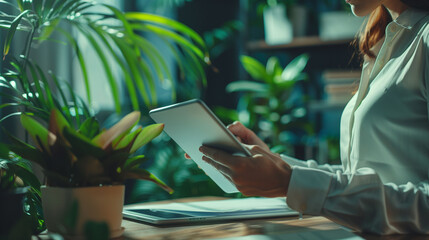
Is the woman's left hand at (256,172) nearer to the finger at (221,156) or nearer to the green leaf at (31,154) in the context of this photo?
the finger at (221,156)

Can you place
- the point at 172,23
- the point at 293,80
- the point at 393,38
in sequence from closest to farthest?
1. the point at 393,38
2. the point at 172,23
3. the point at 293,80

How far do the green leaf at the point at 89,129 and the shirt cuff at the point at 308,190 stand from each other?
1.10 feet

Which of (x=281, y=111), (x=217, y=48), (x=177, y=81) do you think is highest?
(x=217, y=48)

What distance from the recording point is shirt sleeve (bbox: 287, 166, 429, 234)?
73 centimetres

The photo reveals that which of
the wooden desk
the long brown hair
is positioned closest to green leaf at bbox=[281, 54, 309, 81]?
the long brown hair

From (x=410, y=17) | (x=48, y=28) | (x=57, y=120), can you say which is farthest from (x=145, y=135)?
(x=410, y=17)

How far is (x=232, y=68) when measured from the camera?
3.02 m

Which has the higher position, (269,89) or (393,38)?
(393,38)

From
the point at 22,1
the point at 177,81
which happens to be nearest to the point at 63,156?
the point at 22,1

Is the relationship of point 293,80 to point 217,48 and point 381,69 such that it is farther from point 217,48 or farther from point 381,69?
point 381,69

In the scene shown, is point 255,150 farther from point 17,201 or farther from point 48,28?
point 48,28

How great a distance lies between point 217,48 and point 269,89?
544 mm

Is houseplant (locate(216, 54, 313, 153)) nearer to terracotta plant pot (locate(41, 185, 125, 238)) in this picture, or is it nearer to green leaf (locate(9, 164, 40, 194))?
green leaf (locate(9, 164, 40, 194))

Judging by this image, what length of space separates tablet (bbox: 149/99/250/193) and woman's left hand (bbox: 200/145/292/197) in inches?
0.7
